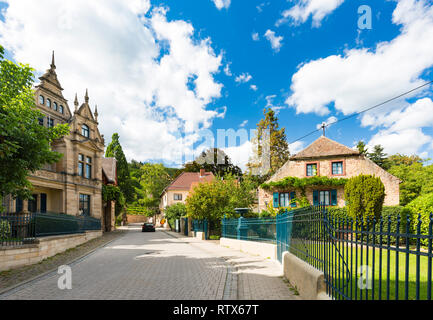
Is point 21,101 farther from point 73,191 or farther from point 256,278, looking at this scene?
point 73,191

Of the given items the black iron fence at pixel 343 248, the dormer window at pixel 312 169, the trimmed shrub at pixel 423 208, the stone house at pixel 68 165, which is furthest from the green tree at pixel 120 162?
the black iron fence at pixel 343 248

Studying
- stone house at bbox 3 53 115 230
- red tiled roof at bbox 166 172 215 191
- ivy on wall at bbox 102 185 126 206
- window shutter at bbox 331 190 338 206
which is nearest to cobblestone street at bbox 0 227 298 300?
stone house at bbox 3 53 115 230

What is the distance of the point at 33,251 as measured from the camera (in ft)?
36.8

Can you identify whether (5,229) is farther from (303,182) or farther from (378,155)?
(378,155)

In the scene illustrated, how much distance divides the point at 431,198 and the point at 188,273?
1383 cm

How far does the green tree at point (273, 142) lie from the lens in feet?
132

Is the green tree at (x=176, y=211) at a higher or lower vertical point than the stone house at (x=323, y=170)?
lower

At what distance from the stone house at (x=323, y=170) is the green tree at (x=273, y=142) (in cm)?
1254

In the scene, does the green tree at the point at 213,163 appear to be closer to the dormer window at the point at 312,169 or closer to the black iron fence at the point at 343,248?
the dormer window at the point at 312,169

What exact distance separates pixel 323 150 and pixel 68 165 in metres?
22.8

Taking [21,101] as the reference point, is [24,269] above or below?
below

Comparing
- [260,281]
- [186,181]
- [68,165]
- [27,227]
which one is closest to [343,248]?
[260,281]

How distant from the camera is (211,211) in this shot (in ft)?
75.4
